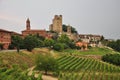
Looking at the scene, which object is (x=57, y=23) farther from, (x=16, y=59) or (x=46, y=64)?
(x=46, y=64)

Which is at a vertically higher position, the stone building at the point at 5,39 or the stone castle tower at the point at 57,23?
the stone castle tower at the point at 57,23

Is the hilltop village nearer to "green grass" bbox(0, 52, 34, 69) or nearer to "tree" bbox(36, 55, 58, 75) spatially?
"green grass" bbox(0, 52, 34, 69)

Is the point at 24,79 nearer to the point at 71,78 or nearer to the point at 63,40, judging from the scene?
the point at 71,78

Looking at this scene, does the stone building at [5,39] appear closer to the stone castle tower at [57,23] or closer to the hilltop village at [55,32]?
the hilltop village at [55,32]

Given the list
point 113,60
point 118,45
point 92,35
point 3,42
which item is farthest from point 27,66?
point 92,35

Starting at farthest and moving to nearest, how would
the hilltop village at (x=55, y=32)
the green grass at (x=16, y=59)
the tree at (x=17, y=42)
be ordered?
the hilltop village at (x=55, y=32) → the tree at (x=17, y=42) → the green grass at (x=16, y=59)

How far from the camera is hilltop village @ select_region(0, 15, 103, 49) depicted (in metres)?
71.3

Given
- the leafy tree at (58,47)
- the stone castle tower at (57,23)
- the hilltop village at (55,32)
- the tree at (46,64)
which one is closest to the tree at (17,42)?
the hilltop village at (55,32)

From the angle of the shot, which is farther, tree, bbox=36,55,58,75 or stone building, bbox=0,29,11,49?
stone building, bbox=0,29,11,49

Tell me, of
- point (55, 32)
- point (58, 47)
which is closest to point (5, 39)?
point (58, 47)

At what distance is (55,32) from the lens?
143 meters

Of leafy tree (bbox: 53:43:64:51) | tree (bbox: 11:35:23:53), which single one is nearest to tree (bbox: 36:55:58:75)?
tree (bbox: 11:35:23:53)

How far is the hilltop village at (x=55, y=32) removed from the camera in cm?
7127

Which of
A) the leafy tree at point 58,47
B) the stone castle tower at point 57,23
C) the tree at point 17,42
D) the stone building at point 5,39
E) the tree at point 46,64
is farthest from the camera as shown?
the stone castle tower at point 57,23
